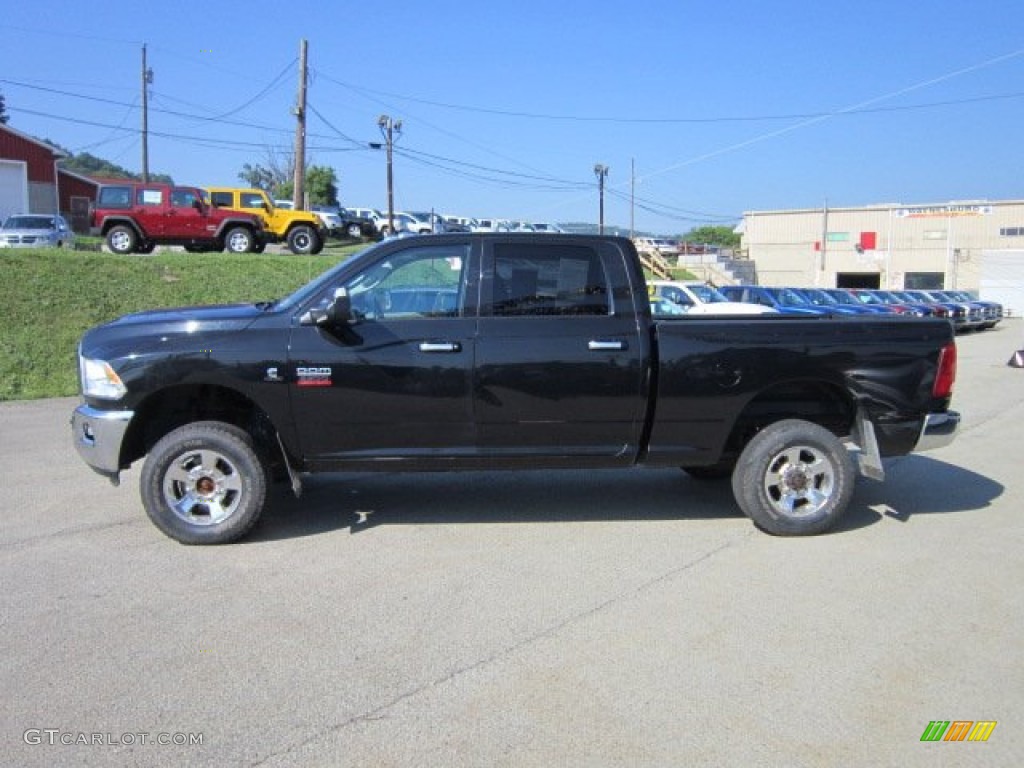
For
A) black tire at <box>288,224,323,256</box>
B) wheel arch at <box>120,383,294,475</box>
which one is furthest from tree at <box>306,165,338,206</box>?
wheel arch at <box>120,383,294,475</box>

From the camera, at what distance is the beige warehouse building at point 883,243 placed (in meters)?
59.2

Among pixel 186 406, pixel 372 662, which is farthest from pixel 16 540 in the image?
pixel 372 662

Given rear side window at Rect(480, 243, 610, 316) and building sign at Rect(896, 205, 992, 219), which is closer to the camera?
rear side window at Rect(480, 243, 610, 316)

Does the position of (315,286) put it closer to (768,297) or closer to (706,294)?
(706,294)

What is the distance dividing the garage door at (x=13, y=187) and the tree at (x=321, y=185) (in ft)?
120

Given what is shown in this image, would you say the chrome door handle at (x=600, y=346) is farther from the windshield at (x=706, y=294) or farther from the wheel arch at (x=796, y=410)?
the windshield at (x=706, y=294)

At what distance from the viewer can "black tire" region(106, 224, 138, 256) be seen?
66.9 feet

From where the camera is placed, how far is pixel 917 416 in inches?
228

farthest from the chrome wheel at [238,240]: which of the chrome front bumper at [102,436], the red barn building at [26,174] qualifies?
the red barn building at [26,174]

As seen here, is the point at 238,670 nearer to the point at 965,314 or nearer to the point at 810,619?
the point at 810,619

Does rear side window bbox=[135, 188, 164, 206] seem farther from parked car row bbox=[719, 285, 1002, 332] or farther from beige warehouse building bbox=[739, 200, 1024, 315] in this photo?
beige warehouse building bbox=[739, 200, 1024, 315]

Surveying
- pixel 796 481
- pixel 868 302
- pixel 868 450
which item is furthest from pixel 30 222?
pixel 868 302

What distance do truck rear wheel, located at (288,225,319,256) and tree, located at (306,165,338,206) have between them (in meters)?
54.4

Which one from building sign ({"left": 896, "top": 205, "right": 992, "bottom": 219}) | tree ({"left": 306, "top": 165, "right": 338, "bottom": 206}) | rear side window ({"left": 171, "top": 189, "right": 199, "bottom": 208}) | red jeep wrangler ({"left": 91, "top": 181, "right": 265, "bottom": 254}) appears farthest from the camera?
tree ({"left": 306, "top": 165, "right": 338, "bottom": 206})
